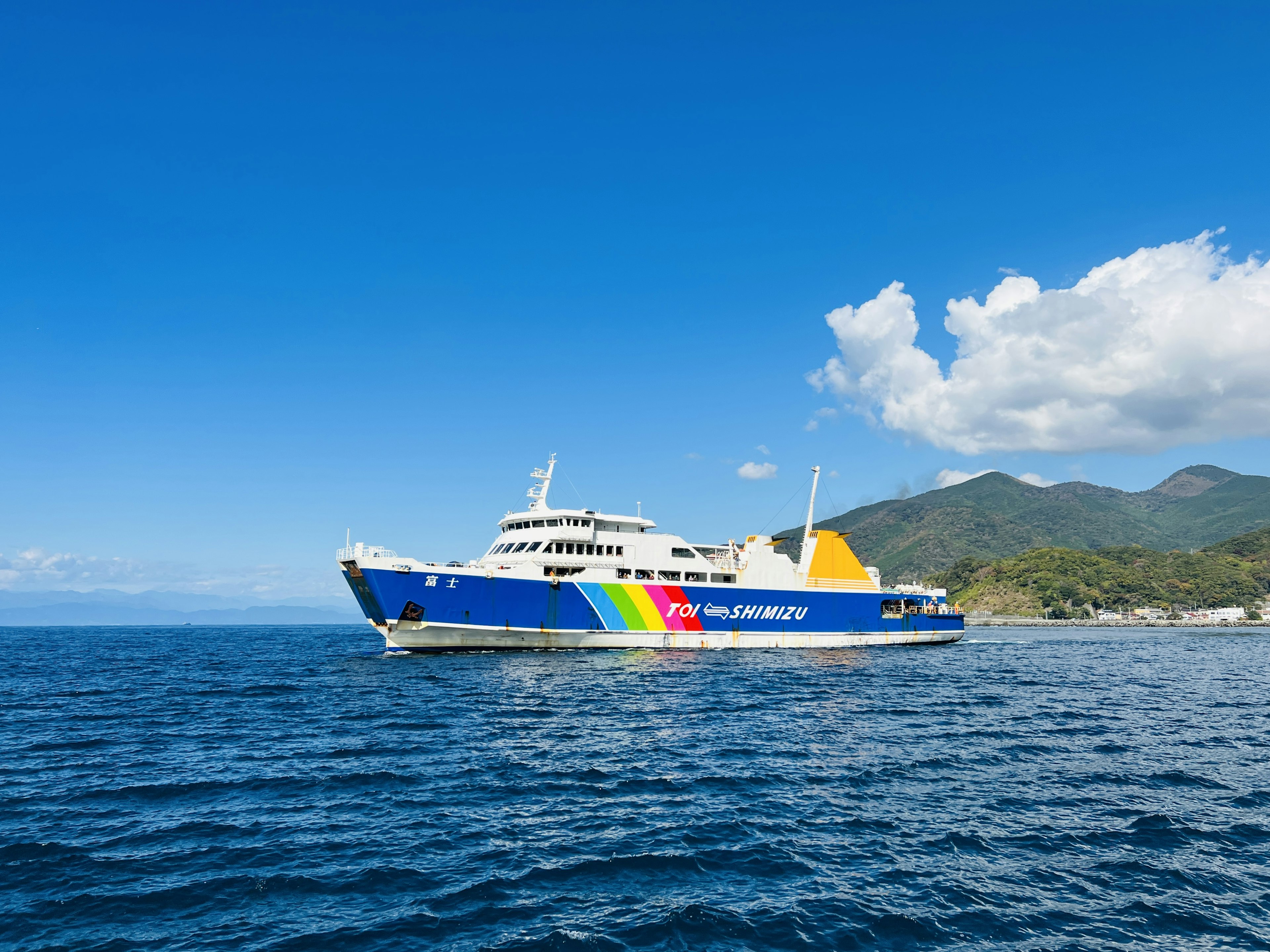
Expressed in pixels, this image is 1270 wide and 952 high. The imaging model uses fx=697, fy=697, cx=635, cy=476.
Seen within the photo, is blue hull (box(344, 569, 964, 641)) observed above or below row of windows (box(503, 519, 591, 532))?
below

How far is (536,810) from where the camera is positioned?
13305 mm

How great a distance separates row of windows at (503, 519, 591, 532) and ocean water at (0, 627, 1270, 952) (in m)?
15.6

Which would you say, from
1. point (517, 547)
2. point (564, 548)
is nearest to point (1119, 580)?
point (564, 548)

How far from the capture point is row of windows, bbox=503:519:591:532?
139 ft

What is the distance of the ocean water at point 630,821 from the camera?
28.7ft

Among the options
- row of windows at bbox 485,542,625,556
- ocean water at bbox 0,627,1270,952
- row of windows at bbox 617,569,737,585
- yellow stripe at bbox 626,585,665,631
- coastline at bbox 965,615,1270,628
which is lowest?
coastline at bbox 965,615,1270,628

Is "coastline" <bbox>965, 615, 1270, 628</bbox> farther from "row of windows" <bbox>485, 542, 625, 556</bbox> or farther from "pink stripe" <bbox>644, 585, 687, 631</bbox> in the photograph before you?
"row of windows" <bbox>485, 542, 625, 556</bbox>

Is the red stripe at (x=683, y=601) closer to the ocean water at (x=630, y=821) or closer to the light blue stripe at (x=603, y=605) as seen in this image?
the light blue stripe at (x=603, y=605)

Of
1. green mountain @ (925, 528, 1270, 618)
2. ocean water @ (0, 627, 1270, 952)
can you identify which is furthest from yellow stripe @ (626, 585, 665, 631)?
green mountain @ (925, 528, 1270, 618)

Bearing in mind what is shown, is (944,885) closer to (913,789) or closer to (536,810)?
(913,789)

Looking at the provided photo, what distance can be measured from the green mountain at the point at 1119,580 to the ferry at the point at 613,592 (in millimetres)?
139515

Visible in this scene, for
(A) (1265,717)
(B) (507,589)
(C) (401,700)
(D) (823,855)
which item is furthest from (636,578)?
(D) (823,855)

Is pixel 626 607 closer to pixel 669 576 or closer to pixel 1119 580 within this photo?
pixel 669 576

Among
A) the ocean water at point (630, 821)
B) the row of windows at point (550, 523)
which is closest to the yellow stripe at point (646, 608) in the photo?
the row of windows at point (550, 523)
